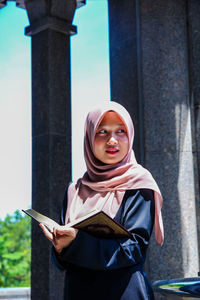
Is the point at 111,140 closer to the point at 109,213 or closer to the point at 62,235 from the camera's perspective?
the point at 109,213

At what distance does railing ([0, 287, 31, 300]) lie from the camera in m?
9.16

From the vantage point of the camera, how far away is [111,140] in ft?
10.3

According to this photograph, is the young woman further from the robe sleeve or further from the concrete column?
the concrete column

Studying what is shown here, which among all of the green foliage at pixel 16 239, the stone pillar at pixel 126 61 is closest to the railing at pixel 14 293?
the stone pillar at pixel 126 61

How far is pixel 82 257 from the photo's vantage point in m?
2.77

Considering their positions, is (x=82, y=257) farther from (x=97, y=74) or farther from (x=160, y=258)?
(x=97, y=74)

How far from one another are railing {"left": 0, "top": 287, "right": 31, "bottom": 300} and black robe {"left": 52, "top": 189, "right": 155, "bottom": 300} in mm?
6509

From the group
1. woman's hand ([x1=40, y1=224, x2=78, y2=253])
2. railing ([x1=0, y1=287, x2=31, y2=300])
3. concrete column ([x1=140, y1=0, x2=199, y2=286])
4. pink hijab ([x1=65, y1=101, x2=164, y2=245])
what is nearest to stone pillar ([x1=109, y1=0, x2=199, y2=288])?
concrete column ([x1=140, y1=0, x2=199, y2=286])

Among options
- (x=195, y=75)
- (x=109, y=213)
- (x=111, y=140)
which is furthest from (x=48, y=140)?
(x=109, y=213)

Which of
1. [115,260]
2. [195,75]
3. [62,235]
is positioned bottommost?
[115,260]

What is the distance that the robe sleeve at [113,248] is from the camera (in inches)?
108

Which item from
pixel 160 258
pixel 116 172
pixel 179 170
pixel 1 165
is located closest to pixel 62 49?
pixel 179 170

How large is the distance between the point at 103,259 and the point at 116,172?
56cm

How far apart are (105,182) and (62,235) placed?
1.47ft
